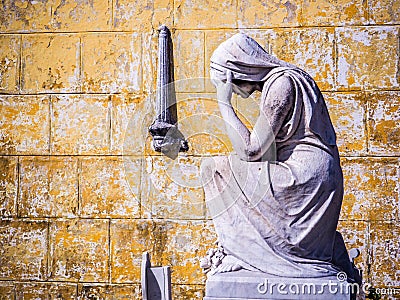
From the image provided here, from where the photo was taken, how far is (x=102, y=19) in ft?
22.8

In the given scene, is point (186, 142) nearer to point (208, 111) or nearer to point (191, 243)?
point (208, 111)

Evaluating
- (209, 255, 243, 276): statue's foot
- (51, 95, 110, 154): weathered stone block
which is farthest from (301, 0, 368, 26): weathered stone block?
(209, 255, 243, 276): statue's foot

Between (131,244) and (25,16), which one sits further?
(25,16)

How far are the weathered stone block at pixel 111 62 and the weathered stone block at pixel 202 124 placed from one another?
43cm

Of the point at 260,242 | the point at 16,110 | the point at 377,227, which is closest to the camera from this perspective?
the point at 260,242

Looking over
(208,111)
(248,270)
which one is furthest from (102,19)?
(248,270)

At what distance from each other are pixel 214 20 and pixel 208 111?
0.75 metres

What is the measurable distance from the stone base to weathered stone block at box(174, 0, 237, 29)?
2994mm

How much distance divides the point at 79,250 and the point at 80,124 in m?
1.04

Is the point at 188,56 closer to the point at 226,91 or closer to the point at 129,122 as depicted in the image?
the point at 129,122

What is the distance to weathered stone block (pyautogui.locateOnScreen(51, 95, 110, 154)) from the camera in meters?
6.86

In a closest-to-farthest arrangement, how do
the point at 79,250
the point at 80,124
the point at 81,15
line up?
the point at 79,250
the point at 80,124
the point at 81,15

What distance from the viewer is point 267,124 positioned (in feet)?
14.8

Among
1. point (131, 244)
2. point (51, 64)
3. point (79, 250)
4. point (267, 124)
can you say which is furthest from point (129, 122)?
point (267, 124)
